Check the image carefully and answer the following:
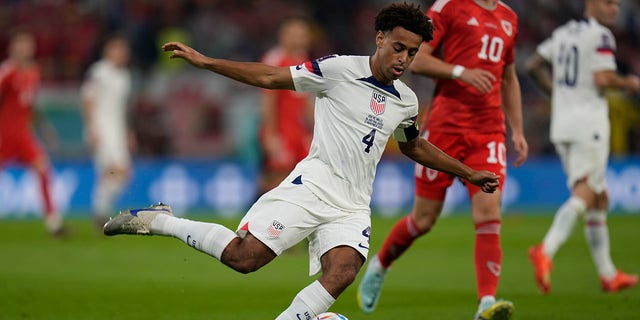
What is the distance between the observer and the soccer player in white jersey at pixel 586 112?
10.0 meters

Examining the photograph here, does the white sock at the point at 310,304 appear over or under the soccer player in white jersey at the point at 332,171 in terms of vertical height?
under

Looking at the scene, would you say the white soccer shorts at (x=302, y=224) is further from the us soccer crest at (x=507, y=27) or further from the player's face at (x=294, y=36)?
the player's face at (x=294, y=36)

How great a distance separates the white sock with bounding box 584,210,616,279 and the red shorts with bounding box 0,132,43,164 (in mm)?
8838

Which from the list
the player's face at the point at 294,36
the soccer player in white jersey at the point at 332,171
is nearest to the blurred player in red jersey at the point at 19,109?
the player's face at the point at 294,36

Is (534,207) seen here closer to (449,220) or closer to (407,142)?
(449,220)

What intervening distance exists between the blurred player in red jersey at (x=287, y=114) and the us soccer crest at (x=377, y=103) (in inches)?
274

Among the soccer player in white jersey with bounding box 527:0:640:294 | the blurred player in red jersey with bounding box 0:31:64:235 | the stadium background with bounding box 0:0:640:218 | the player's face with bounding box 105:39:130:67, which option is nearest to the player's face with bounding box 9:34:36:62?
the blurred player in red jersey with bounding box 0:31:64:235

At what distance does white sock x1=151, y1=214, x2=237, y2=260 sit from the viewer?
6258mm

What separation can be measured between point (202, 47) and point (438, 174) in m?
16.1

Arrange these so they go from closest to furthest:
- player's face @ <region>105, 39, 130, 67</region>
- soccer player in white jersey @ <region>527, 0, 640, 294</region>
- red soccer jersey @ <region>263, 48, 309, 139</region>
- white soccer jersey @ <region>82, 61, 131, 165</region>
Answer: soccer player in white jersey @ <region>527, 0, 640, 294</region> → red soccer jersey @ <region>263, 48, 309, 139</region> → player's face @ <region>105, 39, 130, 67</region> → white soccer jersey @ <region>82, 61, 131, 165</region>

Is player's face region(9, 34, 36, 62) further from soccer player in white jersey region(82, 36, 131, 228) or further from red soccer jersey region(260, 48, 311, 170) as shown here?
red soccer jersey region(260, 48, 311, 170)

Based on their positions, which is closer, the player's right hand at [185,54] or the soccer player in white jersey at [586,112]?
the player's right hand at [185,54]

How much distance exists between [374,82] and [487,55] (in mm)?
1771

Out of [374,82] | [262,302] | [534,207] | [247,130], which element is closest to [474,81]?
[374,82]
